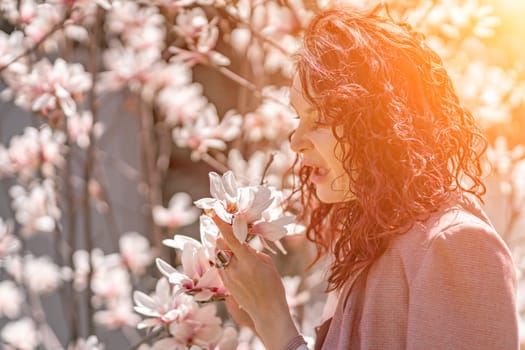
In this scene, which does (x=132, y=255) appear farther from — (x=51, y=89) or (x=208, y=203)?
(x=208, y=203)

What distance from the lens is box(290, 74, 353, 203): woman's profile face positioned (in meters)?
1.22

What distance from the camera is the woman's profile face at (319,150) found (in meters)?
1.22

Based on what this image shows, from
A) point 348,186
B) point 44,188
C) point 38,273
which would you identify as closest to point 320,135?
point 348,186

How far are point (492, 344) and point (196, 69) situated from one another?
2806 millimetres

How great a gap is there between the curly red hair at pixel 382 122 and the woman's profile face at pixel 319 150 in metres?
0.02

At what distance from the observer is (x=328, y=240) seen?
1459 millimetres

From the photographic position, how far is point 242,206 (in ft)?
3.81

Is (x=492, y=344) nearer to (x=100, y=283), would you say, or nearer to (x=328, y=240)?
(x=328, y=240)

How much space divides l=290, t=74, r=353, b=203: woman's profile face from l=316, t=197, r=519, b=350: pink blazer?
13 cm

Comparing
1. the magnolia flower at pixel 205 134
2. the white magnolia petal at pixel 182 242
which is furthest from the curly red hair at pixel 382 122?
the magnolia flower at pixel 205 134

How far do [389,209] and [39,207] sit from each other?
1204 millimetres

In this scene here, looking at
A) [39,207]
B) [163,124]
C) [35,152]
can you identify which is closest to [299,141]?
[35,152]

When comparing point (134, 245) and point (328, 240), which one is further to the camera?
point (134, 245)

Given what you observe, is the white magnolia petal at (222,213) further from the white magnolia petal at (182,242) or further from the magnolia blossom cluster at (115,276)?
the magnolia blossom cluster at (115,276)
